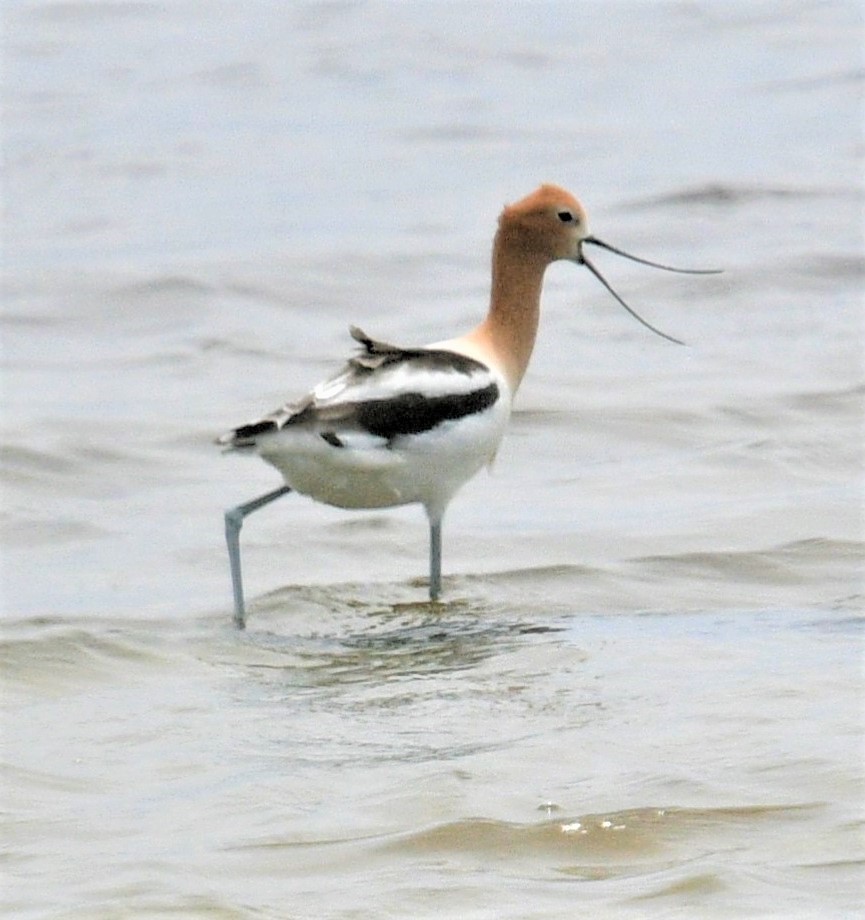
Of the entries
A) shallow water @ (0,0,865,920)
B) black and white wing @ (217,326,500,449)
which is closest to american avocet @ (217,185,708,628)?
black and white wing @ (217,326,500,449)

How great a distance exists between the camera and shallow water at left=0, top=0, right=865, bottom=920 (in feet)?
15.8

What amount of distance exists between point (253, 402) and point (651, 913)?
6.84 metres

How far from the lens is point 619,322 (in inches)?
504

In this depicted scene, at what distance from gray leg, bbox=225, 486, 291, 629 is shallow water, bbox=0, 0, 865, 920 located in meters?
0.10

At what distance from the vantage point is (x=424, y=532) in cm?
864

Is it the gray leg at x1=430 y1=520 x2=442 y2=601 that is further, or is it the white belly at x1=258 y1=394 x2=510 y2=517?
the gray leg at x1=430 y1=520 x2=442 y2=601

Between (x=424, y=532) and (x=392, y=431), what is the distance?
164 centimetres

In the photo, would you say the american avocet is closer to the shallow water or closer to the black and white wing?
the black and white wing

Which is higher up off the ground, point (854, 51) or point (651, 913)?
point (854, 51)

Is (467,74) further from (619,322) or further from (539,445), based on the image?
(539,445)

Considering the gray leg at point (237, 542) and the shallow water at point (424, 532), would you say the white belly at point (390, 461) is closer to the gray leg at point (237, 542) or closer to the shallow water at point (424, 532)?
the gray leg at point (237, 542)

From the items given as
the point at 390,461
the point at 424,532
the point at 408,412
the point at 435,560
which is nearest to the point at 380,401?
the point at 408,412

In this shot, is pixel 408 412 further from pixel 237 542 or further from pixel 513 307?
pixel 513 307

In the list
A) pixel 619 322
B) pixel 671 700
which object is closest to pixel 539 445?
pixel 619 322
